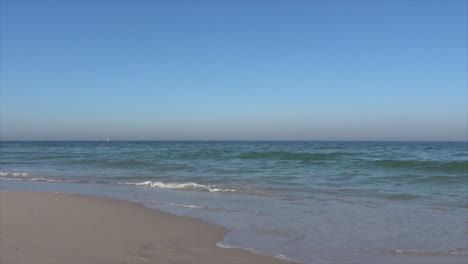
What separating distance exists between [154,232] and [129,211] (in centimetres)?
197

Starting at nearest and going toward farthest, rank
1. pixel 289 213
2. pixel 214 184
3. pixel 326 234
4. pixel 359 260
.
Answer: pixel 359 260, pixel 326 234, pixel 289 213, pixel 214 184

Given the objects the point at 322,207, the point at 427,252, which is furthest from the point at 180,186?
the point at 427,252

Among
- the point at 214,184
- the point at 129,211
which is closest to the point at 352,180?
the point at 214,184

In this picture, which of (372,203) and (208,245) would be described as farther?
(372,203)

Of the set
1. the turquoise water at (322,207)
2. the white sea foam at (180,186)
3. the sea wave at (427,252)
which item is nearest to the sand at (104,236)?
the turquoise water at (322,207)

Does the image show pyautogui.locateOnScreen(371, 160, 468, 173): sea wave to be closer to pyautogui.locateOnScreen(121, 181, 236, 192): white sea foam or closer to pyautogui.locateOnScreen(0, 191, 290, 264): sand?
pyautogui.locateOnScreen(121, 181, 236, 192): white sea foam

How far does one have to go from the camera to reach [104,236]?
601 centimetres

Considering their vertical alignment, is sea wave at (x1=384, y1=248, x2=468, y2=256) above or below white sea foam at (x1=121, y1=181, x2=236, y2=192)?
below

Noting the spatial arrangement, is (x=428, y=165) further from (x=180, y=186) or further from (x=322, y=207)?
(x=180, y=186)

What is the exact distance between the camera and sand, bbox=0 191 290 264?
496 centimetres

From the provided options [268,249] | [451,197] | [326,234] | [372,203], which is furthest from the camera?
[451,197]

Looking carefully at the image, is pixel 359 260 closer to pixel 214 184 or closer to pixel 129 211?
pixel 129 211

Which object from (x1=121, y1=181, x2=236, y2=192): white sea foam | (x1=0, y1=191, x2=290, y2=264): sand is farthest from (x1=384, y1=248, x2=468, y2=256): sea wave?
(x1=121, y1=181, x2=236, y2=192): white sea foam

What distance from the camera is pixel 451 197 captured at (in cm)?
1016
